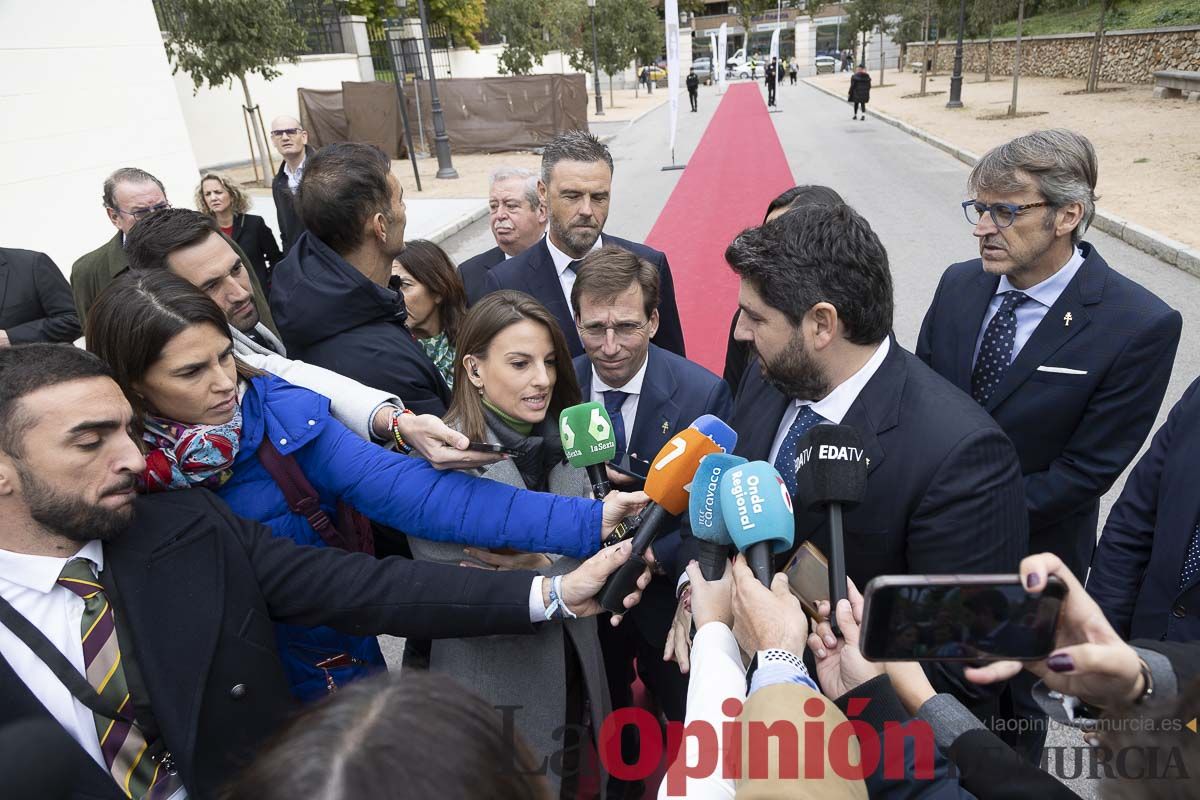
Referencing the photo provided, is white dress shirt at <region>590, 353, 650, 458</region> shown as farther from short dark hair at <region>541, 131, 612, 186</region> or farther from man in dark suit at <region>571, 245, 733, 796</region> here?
short dark hair at <region>541, 131, 612, 186</region>

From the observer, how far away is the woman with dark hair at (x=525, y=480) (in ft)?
6.82

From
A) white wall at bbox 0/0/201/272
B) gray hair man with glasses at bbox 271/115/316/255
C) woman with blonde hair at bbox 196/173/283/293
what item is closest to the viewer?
woman with blonde hair at bbox 196/173/283/293

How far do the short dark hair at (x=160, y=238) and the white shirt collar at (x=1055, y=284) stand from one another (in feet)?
9.96

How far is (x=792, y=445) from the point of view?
6.85ft

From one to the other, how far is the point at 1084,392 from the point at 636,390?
4.90 feet

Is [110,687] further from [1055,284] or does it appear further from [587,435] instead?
[1055,284]

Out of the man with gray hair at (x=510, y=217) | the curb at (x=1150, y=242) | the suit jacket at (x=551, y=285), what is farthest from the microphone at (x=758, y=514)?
the curb at (x=1150, y=242)

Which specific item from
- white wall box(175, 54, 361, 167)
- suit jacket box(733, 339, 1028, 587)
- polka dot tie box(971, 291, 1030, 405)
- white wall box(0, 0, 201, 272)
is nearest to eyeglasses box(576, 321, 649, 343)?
suit jacket box(733, 339, 1028, 587)

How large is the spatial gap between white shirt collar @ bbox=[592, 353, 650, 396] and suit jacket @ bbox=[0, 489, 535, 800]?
102 cm

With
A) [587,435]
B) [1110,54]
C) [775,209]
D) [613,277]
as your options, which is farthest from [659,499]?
[1110,54]

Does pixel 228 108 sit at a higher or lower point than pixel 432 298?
higher

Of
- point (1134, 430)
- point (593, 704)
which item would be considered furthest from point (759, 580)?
point (1134, 430)

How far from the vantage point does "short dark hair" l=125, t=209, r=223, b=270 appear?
2.69m

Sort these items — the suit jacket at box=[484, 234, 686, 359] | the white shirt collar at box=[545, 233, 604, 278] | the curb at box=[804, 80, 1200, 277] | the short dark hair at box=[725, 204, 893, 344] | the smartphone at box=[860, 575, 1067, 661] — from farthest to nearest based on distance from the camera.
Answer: the curb at box=[804, 80, 1200, 277], the white shirt collar at box=[545, 233, 604, 278], the suit jacket at box=[484, 234, 686, 359], the short dark hair at box=[725, 204, 893, 344], the smartphone at box=[860, 575, 1067, 661]
